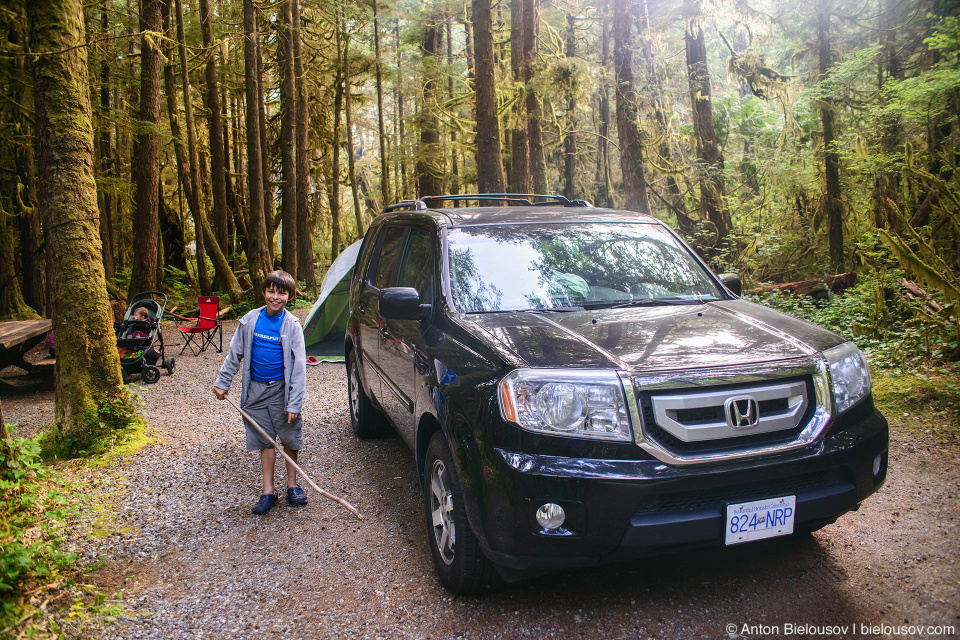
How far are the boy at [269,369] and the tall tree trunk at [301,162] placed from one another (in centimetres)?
1490

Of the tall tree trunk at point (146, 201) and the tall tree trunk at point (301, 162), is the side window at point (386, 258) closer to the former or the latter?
the tall tree trunk at point (146, 201)

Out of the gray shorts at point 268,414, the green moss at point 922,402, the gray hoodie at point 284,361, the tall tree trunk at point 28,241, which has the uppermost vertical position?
the tall tree trunk at point 28,241

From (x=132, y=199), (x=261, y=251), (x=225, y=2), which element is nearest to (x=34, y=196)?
(x=132, y=199)

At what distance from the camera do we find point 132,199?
1689cm

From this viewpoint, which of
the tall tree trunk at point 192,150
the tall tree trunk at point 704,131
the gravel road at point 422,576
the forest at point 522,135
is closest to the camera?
the gravel road at point 422,576

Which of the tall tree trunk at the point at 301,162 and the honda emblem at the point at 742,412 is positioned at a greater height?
the tall tree trunk at the point at 301,162

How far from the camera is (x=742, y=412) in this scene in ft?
9.52

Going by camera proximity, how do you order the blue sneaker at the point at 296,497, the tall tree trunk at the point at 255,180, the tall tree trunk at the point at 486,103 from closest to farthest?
the blue sneaker at the point at 296,497
the tall tree trunk at the point at 486,103
the tall tree trunk at the point at 255,180

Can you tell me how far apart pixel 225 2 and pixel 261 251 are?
26.0ft

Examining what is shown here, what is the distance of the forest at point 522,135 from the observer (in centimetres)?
598

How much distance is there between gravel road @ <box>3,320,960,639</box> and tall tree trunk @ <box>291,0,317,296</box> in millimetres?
15440

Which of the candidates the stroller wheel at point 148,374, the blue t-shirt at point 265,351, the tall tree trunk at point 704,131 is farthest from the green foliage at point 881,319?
the stroller wheel at point 148,374

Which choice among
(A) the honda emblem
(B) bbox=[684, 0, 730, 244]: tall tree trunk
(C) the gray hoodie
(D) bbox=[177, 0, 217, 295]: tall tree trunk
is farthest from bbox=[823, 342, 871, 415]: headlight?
(D) bbox=[177, 0, 217, 295]: tall tree trunk

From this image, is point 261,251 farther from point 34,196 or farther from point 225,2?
point 225,2
